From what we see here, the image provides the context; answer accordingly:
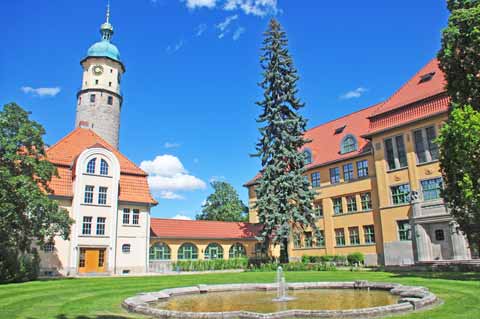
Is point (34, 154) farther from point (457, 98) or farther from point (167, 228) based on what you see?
point (457, 98)

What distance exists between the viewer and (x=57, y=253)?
107 ft

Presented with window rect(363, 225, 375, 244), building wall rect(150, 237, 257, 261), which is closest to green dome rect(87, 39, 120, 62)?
building wall rect(150, 237, 257, 261)

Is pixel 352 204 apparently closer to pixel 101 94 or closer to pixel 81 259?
pixel 81 259

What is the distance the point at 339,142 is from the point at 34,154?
29.3m

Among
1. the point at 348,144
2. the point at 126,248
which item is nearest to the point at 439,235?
the point at 348,144

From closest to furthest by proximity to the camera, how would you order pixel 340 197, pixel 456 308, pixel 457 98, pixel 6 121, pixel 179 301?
pixel 456 308 < pixel 179 301 < pixel 457 98 < pixel 6 121 < pixel 340 197

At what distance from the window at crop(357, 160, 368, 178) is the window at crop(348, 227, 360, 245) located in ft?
17.0

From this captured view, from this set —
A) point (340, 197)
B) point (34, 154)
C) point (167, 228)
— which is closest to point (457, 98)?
point (340, 197)

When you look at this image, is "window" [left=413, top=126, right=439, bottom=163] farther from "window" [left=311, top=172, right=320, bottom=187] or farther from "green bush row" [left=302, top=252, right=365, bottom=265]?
"window" [left=311, top=172, right=320, bottom=187]

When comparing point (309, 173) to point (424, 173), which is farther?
point (309, 173)

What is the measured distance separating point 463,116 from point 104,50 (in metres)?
54.7

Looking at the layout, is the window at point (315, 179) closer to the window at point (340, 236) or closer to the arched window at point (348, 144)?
the arched window at point (348, 144)

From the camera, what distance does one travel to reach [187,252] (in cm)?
4172

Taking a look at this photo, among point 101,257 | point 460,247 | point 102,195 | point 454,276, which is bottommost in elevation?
point 454,276
